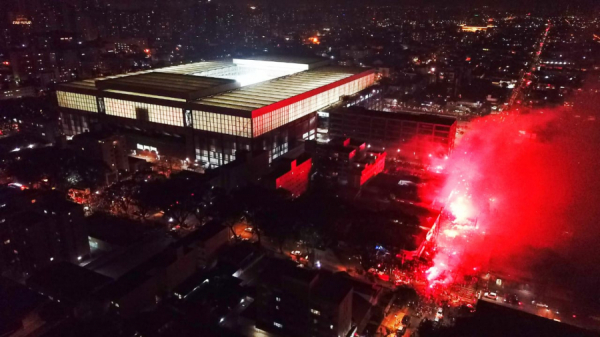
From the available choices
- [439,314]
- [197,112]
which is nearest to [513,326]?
[439,314]

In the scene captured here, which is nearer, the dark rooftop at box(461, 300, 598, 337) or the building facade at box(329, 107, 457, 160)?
the dark rooftop at box(461, 300, 598, 337)

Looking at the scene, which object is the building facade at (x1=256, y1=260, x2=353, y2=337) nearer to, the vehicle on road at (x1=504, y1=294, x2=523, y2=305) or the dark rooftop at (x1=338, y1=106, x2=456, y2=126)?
the vehicle on road at (x1=504, y1=294, x2=523, y2=305)

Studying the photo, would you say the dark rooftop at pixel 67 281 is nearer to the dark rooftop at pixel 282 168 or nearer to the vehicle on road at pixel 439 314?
the dark rooftop at pixel 282 168

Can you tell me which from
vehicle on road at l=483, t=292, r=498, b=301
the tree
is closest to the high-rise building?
the tree

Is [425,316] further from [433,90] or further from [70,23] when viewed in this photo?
[70,23]

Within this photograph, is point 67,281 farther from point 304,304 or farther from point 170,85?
point 170,85

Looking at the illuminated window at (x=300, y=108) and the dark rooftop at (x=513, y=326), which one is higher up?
the illuminated window at (x=300, y=108)

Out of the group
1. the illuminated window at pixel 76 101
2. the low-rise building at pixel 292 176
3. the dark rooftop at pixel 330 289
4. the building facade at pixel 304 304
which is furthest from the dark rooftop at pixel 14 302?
the illuminated window at pixel 76 101
